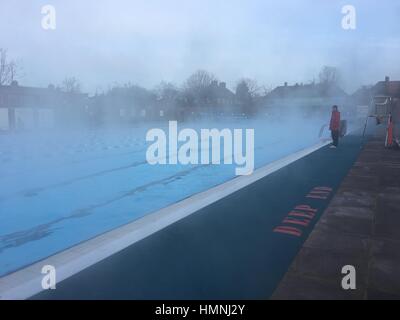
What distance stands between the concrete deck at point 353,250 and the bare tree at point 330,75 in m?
5.95

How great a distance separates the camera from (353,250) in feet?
5.70

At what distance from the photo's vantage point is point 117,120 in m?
7.22

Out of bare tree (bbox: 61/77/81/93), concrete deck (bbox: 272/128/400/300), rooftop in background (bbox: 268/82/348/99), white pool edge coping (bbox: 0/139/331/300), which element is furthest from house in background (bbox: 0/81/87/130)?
rooftop in background (bbox: 268/82/348/99)

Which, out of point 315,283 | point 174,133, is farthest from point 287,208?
point 174,133

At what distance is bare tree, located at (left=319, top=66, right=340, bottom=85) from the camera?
327 inches

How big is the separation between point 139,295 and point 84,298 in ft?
0.70

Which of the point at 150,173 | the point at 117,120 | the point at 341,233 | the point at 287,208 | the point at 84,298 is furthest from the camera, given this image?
the point at 117,120

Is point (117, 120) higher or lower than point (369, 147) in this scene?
higher

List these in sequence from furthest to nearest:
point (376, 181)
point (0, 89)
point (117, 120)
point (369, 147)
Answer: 1. point (117, 120)
2. point (369, 147)
3. point (0, 89)
4. point (376, 181)

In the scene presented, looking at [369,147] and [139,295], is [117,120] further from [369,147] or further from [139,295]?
[139,295]

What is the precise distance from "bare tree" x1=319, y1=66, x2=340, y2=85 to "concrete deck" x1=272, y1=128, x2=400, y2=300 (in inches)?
234

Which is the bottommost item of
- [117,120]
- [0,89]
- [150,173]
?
[150,173]

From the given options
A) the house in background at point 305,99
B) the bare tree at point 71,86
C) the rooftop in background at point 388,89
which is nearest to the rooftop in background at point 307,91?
the house in background at point 305,99

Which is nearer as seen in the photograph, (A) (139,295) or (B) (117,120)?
(A) (139,295)
